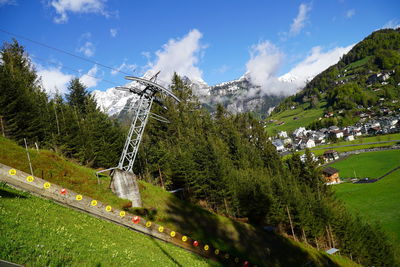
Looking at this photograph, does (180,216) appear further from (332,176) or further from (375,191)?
(332,176)

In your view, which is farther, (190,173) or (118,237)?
(190,173)

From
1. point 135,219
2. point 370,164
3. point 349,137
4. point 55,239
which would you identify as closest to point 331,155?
point 370,164

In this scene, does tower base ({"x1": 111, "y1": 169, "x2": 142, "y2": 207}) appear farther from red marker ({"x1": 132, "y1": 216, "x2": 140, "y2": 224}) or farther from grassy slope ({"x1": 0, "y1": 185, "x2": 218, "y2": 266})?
grassy slope ({"x1": 0, "y1": 185, "x2": 218, "y2": 266})

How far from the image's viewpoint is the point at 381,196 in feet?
242

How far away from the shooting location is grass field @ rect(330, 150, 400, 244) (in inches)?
2336

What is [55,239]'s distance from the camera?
30.3ft

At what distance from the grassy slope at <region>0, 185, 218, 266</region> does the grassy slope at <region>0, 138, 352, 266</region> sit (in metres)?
7.87

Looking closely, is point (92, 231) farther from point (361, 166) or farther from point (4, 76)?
point (361, 166)

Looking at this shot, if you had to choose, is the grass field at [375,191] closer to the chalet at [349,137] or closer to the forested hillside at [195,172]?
the forested hillside at [195,172]

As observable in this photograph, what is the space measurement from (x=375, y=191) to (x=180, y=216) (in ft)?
266

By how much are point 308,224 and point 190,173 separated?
23039 millimetres

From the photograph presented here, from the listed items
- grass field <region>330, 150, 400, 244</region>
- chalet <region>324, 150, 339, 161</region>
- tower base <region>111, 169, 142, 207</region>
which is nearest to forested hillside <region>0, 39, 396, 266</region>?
grass field <region>330, 150, 400, 244</region>

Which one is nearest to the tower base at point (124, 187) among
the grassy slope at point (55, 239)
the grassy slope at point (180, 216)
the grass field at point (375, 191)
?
the grassy slope at point (180, 216)

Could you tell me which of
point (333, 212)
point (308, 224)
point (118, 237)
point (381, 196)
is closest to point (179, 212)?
point (118, 237)
